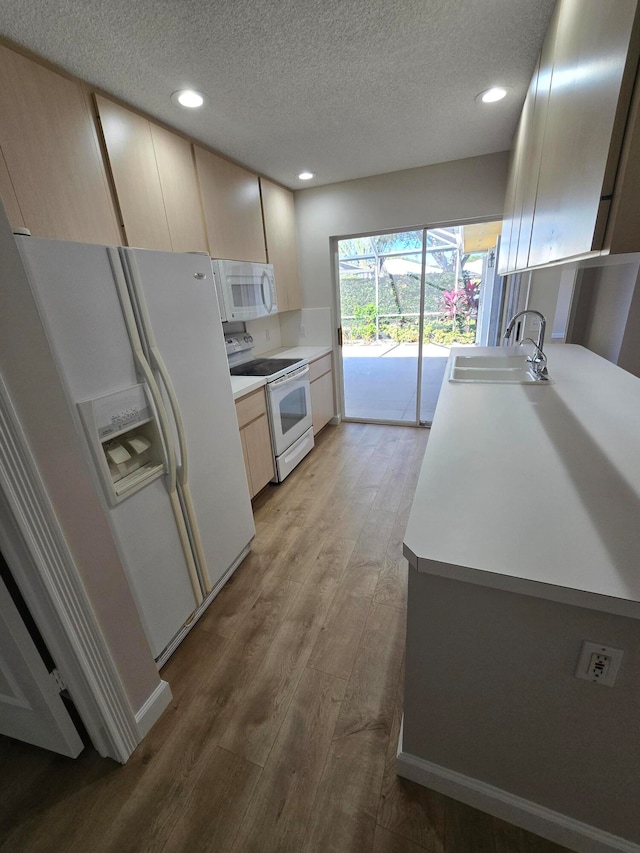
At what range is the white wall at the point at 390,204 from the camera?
303 centimetres

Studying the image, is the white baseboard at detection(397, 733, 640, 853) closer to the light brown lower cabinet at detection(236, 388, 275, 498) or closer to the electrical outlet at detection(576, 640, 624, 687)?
the electrical outlet at detection(576, 640, 624, 687)

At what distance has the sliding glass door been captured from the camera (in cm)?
358

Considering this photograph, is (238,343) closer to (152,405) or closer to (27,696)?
(152,405)

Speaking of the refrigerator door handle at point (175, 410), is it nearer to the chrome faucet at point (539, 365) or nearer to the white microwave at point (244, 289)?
the white microwave at point (244, 289)

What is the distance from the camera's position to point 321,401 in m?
3.78

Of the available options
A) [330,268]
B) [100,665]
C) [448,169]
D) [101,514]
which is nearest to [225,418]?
[101,514]

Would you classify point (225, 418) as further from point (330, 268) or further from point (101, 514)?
point (330, 268)

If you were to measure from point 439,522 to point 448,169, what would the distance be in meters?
3.40

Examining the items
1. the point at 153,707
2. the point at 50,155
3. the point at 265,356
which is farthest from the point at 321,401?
the point at 153,707

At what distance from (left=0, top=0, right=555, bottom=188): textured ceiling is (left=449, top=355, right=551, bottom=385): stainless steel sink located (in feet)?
4.90

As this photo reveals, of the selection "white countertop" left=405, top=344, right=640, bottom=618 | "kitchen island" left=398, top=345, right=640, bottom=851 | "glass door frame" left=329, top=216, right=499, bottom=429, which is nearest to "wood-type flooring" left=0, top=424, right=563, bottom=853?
"kitchen island" left=398, top=345, right=640, bottom=851

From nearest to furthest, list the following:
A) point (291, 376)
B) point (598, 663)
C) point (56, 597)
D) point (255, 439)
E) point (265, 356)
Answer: point (598, 663) < point (56, 597) < point (255, 439) < point (291, 376) < point (265, 356)

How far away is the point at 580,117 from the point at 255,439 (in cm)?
222

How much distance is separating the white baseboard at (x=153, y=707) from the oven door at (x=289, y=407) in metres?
1.70
